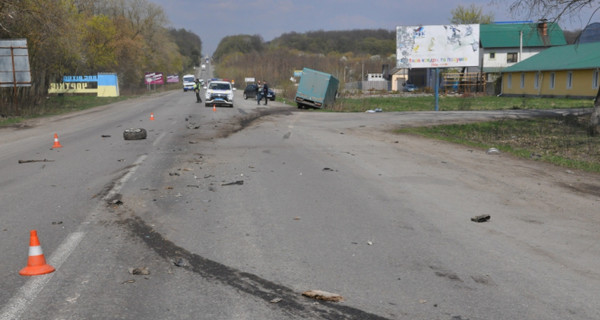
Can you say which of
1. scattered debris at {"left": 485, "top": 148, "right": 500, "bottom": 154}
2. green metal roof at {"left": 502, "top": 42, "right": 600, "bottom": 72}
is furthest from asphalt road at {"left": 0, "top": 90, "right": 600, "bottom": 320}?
green metal roof at {"left": 502, "top": 42, "right": 600, "bottom": 72}

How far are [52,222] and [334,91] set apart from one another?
30635 mm

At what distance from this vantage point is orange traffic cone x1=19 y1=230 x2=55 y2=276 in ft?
16.1

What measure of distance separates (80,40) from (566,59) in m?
42.0

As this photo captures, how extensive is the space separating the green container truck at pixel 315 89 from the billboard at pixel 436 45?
585cm

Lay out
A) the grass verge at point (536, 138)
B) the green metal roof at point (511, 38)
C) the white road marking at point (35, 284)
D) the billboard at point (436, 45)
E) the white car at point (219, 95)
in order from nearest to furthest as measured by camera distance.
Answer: the white road marking at point (35, 284) < the grass verge at point (536, 138) < the white car at point (219, 95) < the billboard at point (436, 45) < the green metal roof at point (511, 38)

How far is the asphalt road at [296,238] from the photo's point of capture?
4375 millimetres

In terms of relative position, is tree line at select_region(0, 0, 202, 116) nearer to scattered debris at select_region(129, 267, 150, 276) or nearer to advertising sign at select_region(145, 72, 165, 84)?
advertising sign at select_region(145, 72, 165, 84)

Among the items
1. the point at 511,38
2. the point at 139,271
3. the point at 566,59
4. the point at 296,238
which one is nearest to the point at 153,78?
the point at 511,38

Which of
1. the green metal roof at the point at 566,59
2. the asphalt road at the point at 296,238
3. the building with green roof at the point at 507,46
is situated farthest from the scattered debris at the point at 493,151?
the building with green roof at the point at 507,46

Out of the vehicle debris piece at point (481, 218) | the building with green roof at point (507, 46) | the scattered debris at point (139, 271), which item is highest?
the building with green roof at point (507, 46)

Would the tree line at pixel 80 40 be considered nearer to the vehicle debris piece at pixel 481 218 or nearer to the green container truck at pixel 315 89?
the green container truck at pixel 315 89

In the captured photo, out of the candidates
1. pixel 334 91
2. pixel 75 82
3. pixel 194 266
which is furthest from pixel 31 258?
pixel 75 82

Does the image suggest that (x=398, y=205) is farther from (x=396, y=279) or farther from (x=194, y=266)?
(x=194, y=266)

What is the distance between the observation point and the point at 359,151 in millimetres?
14508
